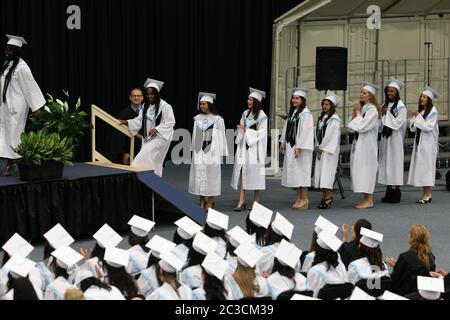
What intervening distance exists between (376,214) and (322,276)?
4.91m

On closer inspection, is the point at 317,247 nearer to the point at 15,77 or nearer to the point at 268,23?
the point at 15,77

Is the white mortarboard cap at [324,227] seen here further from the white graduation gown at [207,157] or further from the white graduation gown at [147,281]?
the white graduation gown at [207,157]

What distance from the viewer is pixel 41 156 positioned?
925cm

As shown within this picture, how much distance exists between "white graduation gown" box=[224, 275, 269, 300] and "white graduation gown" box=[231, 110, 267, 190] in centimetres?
501

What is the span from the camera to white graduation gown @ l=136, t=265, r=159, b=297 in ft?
20.6

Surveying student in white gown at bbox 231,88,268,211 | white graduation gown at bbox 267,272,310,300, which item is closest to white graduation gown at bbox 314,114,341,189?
student in white gown at bbox 231,88,268,211

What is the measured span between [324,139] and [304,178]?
509mm

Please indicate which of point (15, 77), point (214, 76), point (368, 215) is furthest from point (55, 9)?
point (368, 215)

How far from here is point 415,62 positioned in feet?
53.6

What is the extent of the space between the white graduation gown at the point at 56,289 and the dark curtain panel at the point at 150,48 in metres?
6.67

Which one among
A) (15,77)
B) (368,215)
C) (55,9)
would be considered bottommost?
(368,215)

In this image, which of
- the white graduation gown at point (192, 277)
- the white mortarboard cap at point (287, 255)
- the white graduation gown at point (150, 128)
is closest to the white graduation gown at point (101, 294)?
the white graduation gown at point (192, 277)

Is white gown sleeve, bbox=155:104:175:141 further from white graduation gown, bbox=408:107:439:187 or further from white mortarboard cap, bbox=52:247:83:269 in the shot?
white mortarboard cap, bbox=52:247:83:269

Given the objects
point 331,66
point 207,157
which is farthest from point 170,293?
point 331,66
